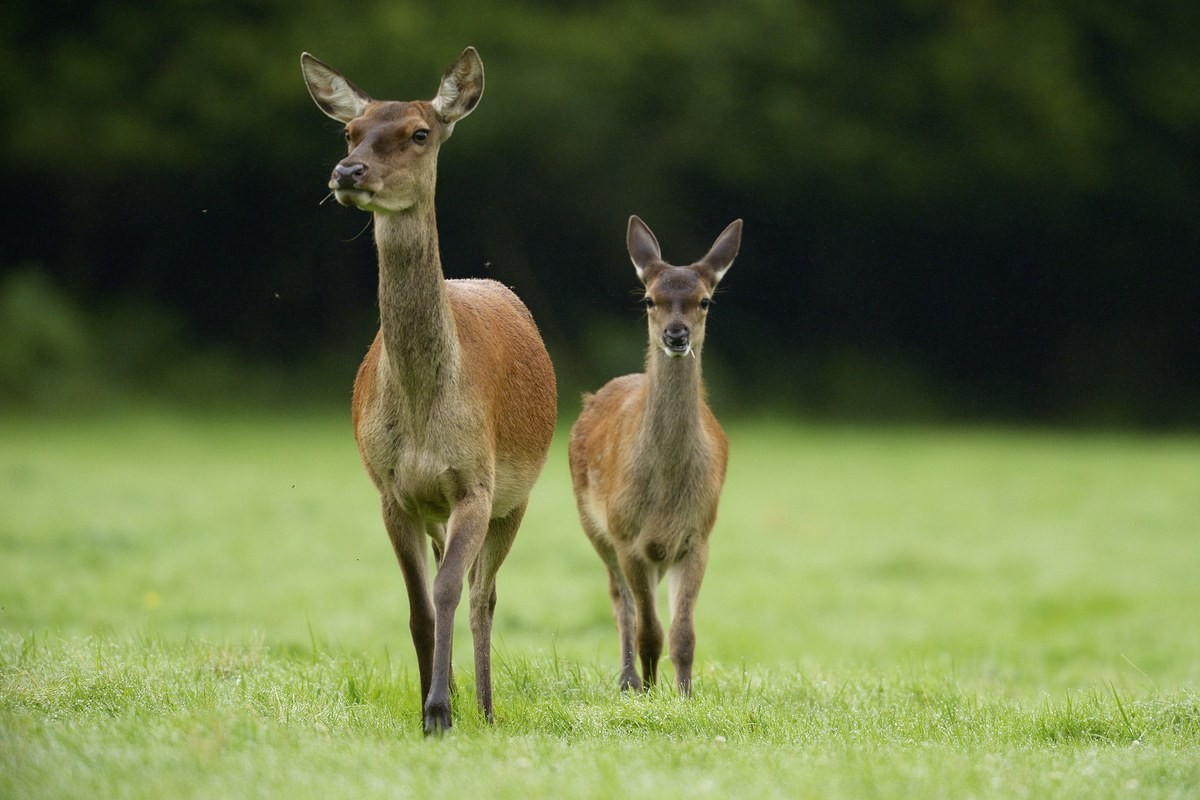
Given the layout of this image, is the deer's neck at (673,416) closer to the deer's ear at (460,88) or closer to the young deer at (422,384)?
the young deer at (422,384)

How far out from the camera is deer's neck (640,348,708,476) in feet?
23.9

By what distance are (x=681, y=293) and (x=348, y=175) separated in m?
2.50

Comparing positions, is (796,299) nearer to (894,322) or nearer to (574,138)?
(894,322)

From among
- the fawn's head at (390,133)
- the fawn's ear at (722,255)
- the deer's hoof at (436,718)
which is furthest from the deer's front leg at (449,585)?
the fawn's ear at (722,255)

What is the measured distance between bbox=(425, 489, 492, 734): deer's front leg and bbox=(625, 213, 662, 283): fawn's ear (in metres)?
2.54

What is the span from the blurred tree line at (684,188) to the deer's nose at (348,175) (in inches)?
630

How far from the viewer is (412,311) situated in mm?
5617

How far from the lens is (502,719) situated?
5.64 metres

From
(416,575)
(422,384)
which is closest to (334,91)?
(422,384)

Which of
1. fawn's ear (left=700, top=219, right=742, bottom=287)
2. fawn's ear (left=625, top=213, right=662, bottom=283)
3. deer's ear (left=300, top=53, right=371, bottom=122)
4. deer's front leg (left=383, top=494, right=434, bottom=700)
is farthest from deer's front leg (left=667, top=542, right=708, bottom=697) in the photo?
deer's ear (left=300, top=53, right=371, bottom=122)

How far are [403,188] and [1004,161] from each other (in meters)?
21.8

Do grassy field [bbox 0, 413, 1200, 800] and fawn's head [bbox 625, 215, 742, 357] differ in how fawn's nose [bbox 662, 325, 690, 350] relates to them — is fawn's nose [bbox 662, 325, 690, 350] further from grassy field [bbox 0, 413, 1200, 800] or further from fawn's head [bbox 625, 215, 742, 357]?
grassy field [bbox 0, 413, 1200, 800]

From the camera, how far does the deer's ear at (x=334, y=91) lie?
6.01 metres

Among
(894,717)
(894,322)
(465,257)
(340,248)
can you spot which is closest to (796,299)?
(894,322)
